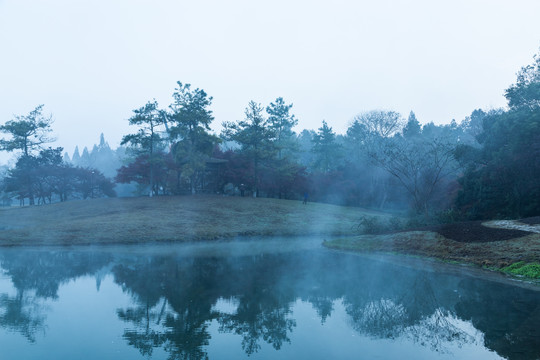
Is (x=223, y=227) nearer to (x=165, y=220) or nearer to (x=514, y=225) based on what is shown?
(x=165, y=220)

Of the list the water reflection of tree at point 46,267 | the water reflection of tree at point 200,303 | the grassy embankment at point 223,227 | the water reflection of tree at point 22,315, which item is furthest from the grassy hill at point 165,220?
the water reflection of tree at point 22,315

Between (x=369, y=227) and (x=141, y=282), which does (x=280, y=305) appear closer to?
(x=141, y=282)

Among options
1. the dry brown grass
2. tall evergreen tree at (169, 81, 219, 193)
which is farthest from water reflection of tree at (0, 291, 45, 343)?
tall evergreen tree at (169, 81, 219, 193)

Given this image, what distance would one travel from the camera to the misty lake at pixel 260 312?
7.51 m

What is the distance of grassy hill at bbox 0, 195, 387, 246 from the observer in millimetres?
25078

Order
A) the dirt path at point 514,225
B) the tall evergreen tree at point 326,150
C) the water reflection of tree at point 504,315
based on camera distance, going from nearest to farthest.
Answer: the water reflection of tree at point 504,315 → the dirt path at point 514,225 → the tall evergreen tree at point 326,150

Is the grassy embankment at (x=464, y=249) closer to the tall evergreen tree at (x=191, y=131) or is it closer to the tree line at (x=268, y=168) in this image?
the tree line at (x=268, y=168)

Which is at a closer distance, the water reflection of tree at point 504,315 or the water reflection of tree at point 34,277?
the water reflection of tree at point 504,315

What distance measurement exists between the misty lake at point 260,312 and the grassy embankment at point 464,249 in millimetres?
1228

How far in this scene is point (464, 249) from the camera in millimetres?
17156

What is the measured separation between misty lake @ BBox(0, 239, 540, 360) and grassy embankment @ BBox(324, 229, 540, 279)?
4.03ft

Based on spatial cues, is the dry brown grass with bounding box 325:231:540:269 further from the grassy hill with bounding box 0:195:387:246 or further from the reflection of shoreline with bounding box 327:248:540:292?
the grassy hill with bounding box 0:195:387:246

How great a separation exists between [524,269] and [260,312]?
9456 millimetres

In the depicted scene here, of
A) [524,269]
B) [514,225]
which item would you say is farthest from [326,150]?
[524,269]
